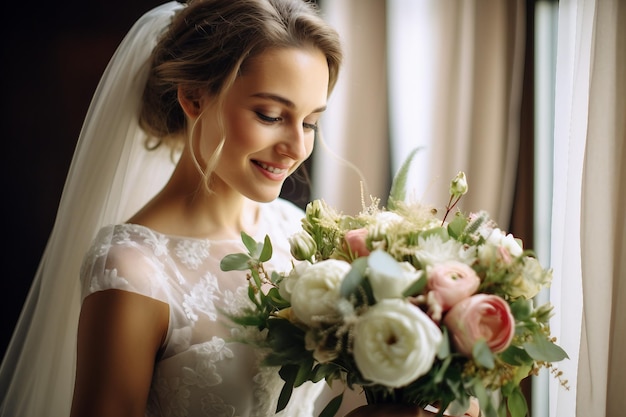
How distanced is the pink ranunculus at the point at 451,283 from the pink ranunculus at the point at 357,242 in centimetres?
15

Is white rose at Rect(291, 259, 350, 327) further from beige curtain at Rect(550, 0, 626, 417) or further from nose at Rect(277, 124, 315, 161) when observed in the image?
beige curtain at Rect(550, 0, 626, 417)

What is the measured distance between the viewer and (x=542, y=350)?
998 mm

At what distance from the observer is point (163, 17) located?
1.58 meters

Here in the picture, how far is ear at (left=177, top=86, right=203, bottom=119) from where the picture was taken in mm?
1390

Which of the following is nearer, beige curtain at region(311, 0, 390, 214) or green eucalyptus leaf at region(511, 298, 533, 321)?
green eucalyptus leaf at region(511, 298, 533, 321)

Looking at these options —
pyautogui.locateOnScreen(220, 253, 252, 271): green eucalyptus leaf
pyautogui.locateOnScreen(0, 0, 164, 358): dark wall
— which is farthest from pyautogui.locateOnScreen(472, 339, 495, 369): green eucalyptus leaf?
pyautogui.locateOnScreen(0, 0, 164, 358): dark wall

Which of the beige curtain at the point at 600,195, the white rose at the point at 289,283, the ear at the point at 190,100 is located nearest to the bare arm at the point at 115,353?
the white rose at the point at 289,283

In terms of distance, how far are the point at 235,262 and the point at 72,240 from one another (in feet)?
1.74

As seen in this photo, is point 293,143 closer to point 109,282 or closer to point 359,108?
point 109,282

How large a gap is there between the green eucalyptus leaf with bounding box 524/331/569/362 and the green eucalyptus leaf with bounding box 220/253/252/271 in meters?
0.54

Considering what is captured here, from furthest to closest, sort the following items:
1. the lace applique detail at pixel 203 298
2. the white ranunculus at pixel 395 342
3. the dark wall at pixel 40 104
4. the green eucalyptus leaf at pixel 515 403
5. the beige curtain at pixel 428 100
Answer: the dark wall at pixel 40 104 → the beige curtain at pixel 428 100 → the lace applique detail at pixel 203 298 → the green eucalyptus leaf at pixel 515 403 → the white ranunculus at pixel 395 342

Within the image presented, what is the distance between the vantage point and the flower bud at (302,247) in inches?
44.1

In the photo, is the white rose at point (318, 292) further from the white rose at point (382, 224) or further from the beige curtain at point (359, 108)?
the beige curtain at point (359, 108)

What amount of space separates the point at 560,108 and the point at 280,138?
0.80 m
